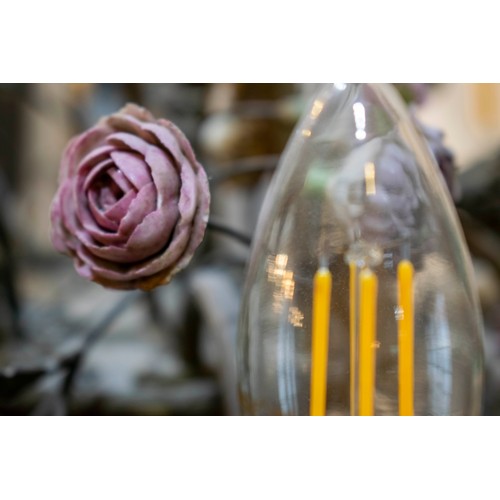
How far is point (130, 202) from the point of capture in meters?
0.48

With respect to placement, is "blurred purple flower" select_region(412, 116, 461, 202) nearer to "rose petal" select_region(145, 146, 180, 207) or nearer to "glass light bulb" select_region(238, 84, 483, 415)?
"glass light bulb" select_region(238, 84, 483, 415)

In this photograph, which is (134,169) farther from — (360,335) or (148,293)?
(360,335)

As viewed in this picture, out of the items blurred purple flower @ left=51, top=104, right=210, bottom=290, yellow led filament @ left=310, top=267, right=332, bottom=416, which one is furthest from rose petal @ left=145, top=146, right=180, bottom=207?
yellow led filament @ left=310, top=267, right=332, bottom=416

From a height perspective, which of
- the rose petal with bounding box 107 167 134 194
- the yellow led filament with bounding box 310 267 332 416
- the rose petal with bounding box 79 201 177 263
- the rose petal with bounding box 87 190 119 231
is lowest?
the yellow led filament with bounding box 310 267 332 416

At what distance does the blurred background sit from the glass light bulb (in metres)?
0.05

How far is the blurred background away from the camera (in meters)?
0.51

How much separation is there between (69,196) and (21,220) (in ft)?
0.18

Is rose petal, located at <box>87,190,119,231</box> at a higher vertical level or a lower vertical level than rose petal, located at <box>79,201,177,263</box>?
higher

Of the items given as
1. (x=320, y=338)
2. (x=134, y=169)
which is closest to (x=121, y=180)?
(x=134, y=169)

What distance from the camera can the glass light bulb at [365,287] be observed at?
1.54 feet

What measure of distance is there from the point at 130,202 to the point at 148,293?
83 mm

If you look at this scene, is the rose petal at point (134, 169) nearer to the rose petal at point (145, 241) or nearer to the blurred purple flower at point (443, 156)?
the rose petal at point (145, 241)

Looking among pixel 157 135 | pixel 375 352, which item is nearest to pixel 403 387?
pixel 375 352

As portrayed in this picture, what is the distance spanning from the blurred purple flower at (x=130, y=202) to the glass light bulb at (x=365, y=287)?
76 millimetres
